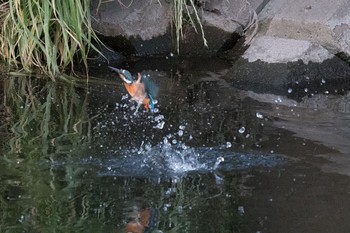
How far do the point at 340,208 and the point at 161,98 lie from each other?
228 cm

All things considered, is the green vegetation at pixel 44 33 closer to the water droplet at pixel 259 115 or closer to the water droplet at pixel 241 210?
the water droplet at pixel 259 115

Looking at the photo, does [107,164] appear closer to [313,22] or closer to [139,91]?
[139,91]

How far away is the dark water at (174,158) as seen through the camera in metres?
3.75

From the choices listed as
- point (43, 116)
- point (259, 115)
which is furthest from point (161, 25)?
point (43, 116)

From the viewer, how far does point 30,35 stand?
6.12 metres

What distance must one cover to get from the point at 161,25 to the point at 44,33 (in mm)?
1215

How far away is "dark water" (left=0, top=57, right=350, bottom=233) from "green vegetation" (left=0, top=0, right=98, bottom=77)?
0.72ft

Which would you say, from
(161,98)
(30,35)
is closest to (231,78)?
(161,98)

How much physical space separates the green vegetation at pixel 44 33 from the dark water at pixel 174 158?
0.72ft

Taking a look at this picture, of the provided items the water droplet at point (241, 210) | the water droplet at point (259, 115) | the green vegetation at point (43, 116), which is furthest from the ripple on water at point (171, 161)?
the water droplet at point (259, 115)

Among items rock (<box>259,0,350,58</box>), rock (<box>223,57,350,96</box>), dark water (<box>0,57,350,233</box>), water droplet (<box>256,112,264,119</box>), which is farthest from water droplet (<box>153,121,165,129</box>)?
rock (<box>259,0,350,58</box>)

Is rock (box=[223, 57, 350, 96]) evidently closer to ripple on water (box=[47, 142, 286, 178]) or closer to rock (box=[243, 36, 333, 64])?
rock (box=[243, 36, 333, 64])

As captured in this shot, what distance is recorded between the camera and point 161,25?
6.95 metres

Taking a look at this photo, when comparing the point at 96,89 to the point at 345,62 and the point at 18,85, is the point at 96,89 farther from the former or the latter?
the point at 345,62
